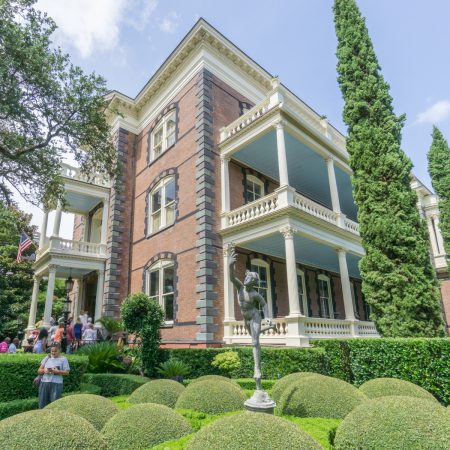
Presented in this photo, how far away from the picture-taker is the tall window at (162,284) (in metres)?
15.0

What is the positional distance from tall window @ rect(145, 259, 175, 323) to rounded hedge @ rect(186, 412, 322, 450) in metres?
12.2

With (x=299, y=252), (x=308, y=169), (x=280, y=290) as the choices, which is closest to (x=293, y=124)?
(x=308, y=169)

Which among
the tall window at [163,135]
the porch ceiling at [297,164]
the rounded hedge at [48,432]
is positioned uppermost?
the tall window at [163,135]

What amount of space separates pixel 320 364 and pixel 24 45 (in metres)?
14.1

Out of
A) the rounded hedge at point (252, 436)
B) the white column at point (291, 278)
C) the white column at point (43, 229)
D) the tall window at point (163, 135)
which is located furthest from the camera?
the white column at point (43, 229)

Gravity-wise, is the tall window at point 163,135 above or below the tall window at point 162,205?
above

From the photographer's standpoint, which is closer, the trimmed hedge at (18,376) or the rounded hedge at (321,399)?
the rounded hedge at (321,399)

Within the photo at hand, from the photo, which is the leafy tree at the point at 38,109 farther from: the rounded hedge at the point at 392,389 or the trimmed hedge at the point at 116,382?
the rounded hedge at the point at 392,389

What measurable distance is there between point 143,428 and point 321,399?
2740mm

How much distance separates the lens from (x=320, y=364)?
31.7 ft

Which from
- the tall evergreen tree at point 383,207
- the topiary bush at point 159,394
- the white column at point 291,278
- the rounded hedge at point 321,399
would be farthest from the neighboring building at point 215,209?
the topiary bush at point 159,394

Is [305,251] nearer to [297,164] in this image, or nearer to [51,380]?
[297,164]

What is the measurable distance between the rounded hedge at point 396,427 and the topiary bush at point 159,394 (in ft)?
10.3

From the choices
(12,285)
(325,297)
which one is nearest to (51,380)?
(325,297)
